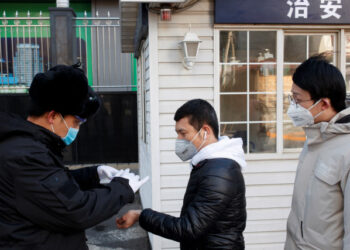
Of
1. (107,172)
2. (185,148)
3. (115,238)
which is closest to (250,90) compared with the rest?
(185,148)

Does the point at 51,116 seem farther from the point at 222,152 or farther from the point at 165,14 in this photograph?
the point at 165,14

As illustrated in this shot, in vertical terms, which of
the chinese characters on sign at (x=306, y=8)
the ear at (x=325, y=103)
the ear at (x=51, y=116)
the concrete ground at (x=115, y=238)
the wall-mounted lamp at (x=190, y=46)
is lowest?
the concrete ground at (x=115, y=238)

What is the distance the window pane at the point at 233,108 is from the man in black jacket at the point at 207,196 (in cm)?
212

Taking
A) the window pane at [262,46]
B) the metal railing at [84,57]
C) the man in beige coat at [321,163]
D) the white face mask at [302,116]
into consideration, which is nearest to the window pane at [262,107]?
the window pane at [262,46]

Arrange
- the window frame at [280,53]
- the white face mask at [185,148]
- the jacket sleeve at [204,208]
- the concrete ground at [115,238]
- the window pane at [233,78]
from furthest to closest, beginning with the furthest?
the concrete ground at [115,238]
the window pane at [233,78]
the window frame at [280,53]
the white face mask at [185,148]
the jacket sleeve at [204,208]

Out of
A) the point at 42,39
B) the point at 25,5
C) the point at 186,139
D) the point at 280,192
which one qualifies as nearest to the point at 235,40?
the point at 280,192

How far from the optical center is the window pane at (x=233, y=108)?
418cm

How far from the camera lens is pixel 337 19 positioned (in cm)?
400

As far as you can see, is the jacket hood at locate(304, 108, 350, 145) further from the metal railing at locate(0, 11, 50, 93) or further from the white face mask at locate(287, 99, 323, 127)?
the metal railing at locate(0, 11, 50, 93)

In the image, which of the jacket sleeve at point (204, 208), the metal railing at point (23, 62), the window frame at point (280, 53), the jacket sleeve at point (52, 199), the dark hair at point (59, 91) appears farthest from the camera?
the metal railing at point (23, 62)

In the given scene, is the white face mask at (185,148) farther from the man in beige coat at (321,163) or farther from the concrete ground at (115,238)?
the concrete ground at (115,238)

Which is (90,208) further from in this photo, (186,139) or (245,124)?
(245,124)

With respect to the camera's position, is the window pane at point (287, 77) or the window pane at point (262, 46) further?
the window pane at point (287, 77)

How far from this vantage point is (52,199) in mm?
1486
